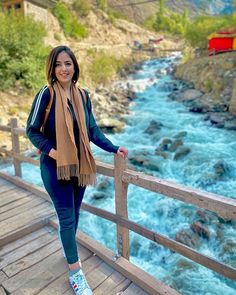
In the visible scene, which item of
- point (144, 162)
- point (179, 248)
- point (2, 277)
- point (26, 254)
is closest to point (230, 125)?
point (144, 162)

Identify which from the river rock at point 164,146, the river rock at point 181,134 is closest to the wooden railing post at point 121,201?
the river rock at point 164,146

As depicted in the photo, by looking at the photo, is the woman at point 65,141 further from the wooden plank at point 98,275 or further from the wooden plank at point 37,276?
the wooden plank at point 37,276

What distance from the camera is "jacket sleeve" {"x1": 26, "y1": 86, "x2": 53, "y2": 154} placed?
222cm

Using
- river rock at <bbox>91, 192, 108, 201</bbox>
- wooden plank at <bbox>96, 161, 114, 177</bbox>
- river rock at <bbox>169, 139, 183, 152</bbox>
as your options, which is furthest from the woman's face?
river rock at <bbox>169, 139, 183, 152</bbox>

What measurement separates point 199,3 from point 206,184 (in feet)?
456

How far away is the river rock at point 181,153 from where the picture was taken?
28.4 ft

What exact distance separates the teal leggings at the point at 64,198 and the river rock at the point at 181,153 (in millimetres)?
A: 6473

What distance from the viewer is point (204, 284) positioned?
407 centimetres

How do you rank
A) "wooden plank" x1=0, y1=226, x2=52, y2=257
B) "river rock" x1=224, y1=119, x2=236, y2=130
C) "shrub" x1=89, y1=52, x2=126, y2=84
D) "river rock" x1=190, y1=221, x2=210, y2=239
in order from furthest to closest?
"shrub" x1=89, y1=52, x2=126, y2=84
"river rock" x1=224, y1=119, x2=236, y2=130
"river rock" x1=190, y1=221, x2=210, y2=239
"wooden plank" x1=0, y1=226, x2=52, y2=257

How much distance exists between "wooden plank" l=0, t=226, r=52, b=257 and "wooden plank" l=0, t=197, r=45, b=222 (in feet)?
1.86

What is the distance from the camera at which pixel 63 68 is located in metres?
2.27

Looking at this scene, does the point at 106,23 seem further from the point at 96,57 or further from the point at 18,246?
the point at 18,246

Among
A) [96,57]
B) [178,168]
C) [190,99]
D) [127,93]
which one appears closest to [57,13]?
[96,57]

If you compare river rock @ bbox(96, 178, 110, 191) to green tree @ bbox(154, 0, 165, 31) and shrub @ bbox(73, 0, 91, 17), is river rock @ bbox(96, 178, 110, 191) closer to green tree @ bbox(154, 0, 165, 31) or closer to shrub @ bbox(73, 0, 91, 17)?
shrub @ bbox(73, 0, 91, 17)
